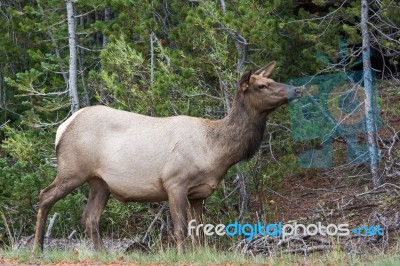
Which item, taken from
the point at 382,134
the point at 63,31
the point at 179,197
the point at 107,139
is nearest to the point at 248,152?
the point at 179,197

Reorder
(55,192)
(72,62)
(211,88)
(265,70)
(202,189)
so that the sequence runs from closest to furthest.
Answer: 1. (202,189)
2. (55,192)
3. (265,70)
4. (211,88)
5. (72,62)

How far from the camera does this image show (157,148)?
37.0ft

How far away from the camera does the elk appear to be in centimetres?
1115

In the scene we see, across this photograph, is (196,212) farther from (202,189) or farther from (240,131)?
(240,131)

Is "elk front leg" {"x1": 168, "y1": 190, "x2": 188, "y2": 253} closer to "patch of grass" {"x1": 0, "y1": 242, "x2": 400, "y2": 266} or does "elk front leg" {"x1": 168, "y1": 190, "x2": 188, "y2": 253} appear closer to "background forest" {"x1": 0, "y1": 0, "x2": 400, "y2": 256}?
"patch of grass" {"x1": 0, "y1": 242, "x2": 400, "y2": 266}

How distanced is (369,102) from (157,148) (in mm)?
3822

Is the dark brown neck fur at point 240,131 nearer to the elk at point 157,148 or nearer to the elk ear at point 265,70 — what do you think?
the elk at point 157,148

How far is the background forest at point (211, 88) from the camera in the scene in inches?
535

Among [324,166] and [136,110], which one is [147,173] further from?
[324,166]

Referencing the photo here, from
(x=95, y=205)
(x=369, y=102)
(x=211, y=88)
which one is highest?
(x=211, y=88)

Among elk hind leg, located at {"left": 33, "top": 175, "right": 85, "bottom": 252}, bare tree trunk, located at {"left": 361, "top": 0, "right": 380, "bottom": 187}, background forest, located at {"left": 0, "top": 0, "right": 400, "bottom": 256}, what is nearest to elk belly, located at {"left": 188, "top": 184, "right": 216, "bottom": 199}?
elk hind leg, located at {"left": 33, "top": 175, "right": 85, "bottom": 252}

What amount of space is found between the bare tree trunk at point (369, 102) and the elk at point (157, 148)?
2345 millimetres

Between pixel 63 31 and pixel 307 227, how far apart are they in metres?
6.84

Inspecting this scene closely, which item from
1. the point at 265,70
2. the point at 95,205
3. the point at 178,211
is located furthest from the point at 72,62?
the point at 178,211
